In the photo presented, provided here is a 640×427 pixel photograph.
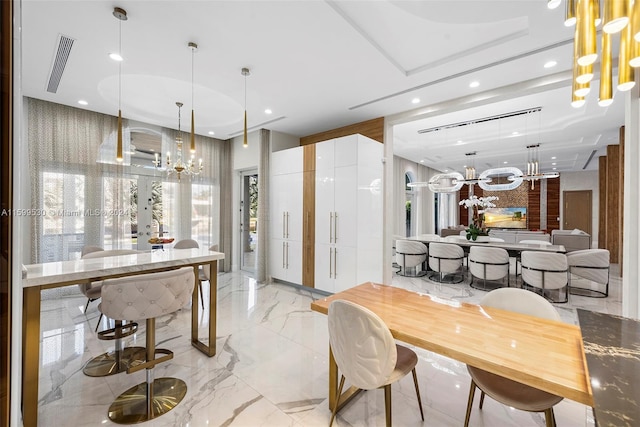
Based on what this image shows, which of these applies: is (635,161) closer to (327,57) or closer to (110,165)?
(327,57)

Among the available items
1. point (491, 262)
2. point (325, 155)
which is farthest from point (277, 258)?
point (491, 262)

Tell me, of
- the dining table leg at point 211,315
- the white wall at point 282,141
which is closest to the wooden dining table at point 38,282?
the dining table leg at point 211,315

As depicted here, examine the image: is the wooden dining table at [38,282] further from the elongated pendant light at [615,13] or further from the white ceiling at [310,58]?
the elongated pendant light at [615,13]

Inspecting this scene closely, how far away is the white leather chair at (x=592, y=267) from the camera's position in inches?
170

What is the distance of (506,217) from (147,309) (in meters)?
13.7

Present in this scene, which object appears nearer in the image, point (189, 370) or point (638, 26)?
point (638, 26)

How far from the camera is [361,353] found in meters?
1.46

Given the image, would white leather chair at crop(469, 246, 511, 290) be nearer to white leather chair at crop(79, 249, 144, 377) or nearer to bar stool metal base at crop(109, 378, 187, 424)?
bar stool metal base at crop(109, 378, 187, 424)

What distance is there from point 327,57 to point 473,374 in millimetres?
2987

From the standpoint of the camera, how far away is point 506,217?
1170cm

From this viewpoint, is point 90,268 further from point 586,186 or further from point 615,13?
point 586,186

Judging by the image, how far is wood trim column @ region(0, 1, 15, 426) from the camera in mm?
734

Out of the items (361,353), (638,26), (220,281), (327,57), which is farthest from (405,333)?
(220,281)

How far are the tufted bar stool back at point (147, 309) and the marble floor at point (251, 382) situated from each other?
0.09m
